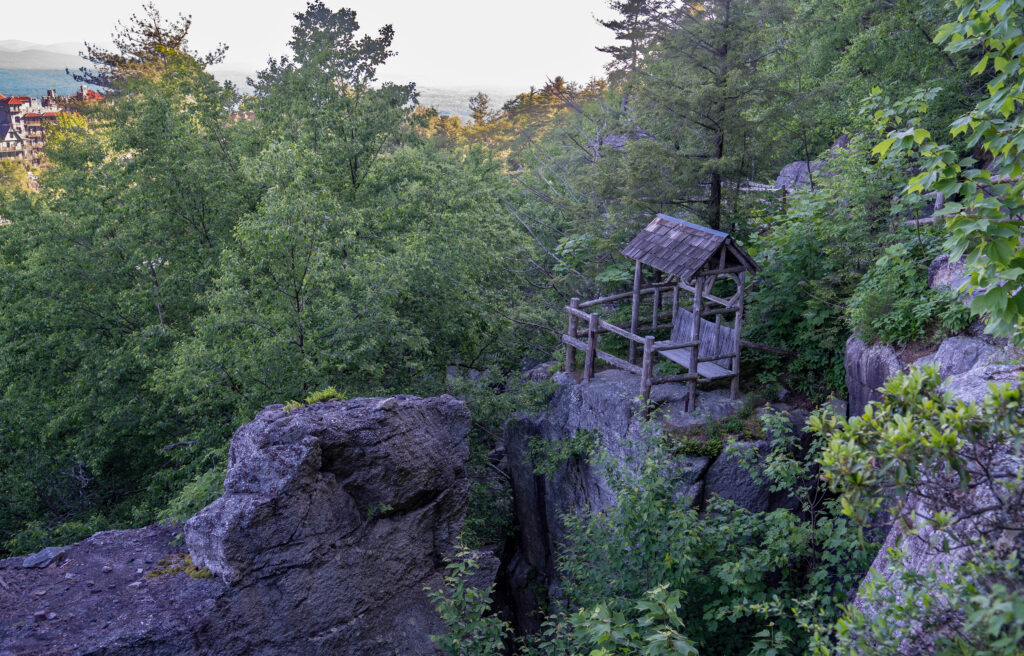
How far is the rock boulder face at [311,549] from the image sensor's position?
759 centimetres

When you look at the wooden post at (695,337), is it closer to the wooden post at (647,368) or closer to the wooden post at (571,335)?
the wooden post at (647,368)

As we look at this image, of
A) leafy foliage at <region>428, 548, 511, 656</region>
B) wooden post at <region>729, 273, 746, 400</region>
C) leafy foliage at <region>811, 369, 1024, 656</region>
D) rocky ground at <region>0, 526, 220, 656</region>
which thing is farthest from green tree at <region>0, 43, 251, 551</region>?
leafy foliage at <region>811, 369, 1024, 656</region>

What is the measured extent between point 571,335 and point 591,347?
856mm

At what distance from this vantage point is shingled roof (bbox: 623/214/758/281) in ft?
35.9

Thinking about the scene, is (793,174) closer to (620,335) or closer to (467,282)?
(620,335)

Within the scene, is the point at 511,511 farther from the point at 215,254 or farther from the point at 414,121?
the point at 414,121

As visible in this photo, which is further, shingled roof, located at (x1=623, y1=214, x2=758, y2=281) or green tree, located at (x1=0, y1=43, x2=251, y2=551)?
green tree, located at (x1=0, y1=43, x2=251, y2=551)

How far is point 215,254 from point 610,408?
10259 mm

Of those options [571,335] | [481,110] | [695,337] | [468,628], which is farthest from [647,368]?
[481,110]

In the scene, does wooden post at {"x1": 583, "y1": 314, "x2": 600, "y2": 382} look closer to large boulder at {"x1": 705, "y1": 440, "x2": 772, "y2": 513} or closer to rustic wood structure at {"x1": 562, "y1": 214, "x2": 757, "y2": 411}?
rustic wood structure at {"x1": 562, "y1": 214, "x2": 757, "y2": 411}

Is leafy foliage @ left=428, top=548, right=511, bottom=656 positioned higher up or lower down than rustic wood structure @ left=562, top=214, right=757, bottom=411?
lower down

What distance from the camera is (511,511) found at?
1616cm

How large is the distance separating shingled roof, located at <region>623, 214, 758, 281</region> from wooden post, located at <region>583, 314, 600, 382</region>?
1.54m

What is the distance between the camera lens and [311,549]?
855cm
